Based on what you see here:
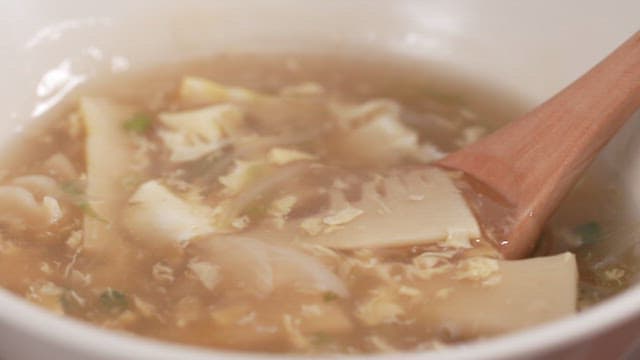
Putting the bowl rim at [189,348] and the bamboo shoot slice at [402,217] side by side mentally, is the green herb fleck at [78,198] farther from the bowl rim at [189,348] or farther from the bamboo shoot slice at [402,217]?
the bowl rim at [189,348]

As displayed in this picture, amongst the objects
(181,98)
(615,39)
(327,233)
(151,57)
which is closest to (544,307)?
(327,233)

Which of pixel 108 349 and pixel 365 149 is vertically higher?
pixel 108 349

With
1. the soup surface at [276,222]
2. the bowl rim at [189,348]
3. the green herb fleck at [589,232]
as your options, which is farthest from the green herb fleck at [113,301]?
the green herb fleck at [589,232]

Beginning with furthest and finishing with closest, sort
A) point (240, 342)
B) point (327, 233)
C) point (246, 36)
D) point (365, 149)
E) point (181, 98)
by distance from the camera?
point (246, 36)
point (181, 98)
point (365, 149)
point (327, 233)
point (240, 342)

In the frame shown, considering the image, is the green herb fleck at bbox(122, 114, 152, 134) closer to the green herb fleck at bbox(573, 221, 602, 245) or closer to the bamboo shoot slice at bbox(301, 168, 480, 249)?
the bamboo shoot slice at bbox(301, 168, 480, 249)

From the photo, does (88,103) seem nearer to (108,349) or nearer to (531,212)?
(531,212)

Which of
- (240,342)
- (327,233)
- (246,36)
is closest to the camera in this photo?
(240,342)
